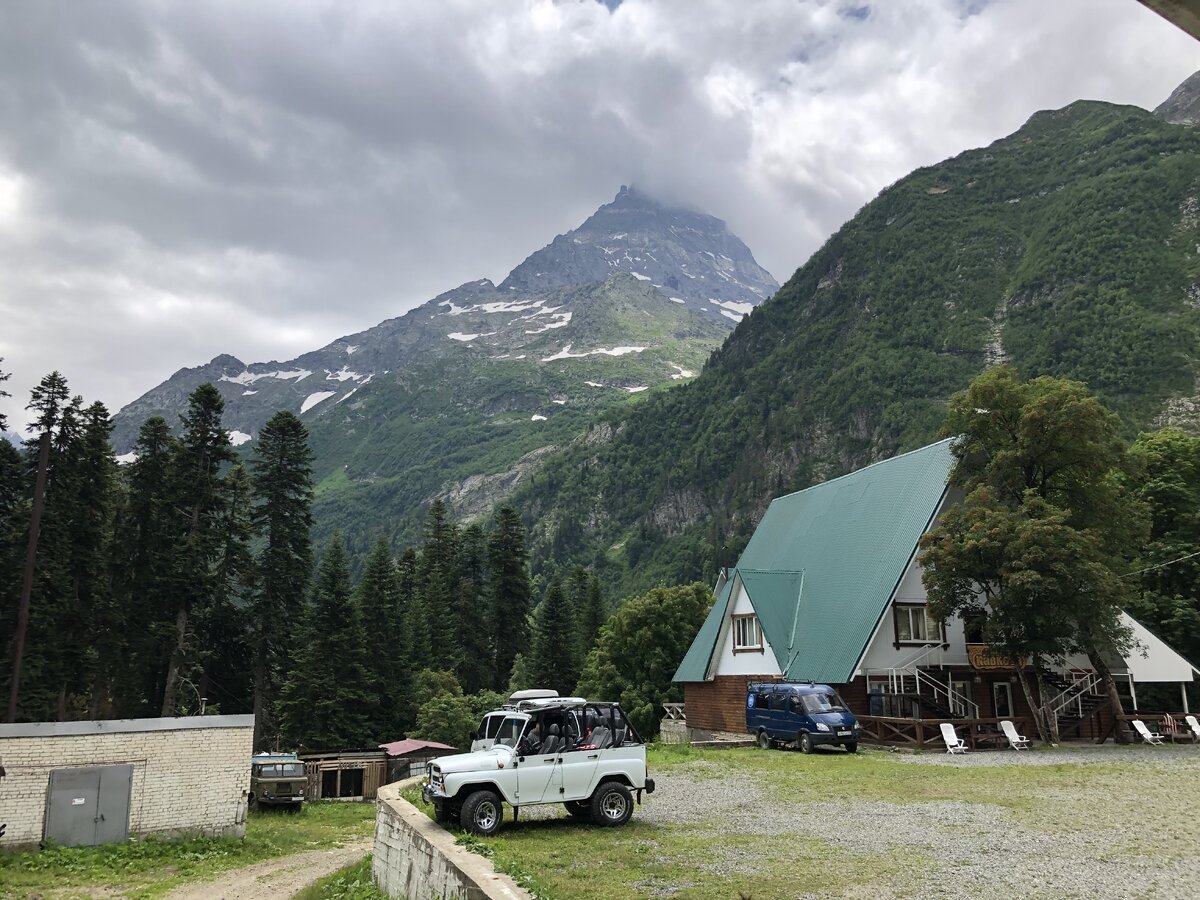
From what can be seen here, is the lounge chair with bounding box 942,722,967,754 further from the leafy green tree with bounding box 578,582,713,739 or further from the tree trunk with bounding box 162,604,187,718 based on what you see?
the tree trunk with bounding box 162,604,187,718

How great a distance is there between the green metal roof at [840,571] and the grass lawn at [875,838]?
10.1 meters

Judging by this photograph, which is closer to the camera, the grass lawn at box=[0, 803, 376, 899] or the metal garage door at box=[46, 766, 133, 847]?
the grass lawn at box=[0, 803, 376, 899]

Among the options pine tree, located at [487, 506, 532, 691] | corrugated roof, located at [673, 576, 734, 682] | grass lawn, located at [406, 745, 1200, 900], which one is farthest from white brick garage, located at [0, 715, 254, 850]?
pine tree, located at [487, 506, 532, 691]

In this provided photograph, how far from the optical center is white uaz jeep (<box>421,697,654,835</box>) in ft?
45.6

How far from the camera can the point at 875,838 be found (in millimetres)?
13531

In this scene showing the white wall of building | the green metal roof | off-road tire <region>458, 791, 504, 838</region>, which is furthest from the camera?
the white wall of building

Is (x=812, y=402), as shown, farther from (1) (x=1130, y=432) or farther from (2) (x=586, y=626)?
(2) (x=586, y=626)

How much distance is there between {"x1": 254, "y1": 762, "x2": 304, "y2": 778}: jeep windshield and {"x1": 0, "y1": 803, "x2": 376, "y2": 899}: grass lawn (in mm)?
7196

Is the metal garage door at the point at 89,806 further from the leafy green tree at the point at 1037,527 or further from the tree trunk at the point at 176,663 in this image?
the leafy green tree at the point at 1037,527

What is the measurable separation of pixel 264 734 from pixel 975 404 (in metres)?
48.2

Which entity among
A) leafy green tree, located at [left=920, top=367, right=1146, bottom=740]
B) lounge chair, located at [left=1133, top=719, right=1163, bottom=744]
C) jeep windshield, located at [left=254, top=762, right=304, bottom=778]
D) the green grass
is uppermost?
leafy green tree, located at [left=920, top=367, right=1146, bottom=740]

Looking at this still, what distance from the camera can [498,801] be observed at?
1410 cm

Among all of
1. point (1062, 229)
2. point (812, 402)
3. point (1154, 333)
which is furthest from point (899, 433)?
point (1062, 229)

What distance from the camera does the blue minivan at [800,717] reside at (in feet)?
88.6
